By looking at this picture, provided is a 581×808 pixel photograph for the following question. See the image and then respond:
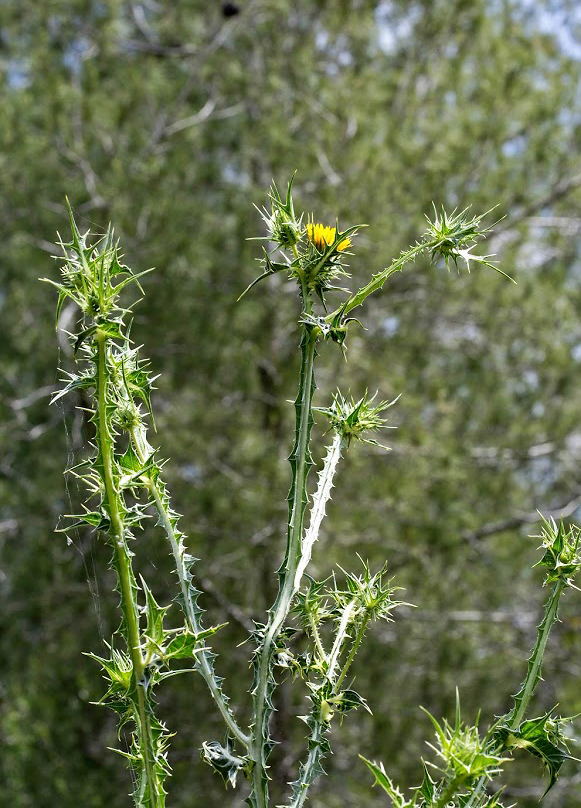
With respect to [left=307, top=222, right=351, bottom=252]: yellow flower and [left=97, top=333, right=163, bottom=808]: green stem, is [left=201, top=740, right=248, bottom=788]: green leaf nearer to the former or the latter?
[left=97, top=333, right=163, bottom=808]: green stem

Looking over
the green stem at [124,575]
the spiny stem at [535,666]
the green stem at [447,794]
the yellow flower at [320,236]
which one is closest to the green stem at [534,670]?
the spiny stem at [535,666]

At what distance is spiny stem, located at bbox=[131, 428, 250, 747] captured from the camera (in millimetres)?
1120

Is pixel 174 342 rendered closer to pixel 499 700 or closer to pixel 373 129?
pixel 373 129

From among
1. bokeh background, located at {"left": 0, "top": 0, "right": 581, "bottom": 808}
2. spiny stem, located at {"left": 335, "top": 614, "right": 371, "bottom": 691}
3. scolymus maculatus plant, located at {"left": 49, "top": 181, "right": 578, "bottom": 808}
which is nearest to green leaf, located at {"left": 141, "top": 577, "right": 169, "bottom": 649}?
scolymus maculatus plant, located at {"left": 49, "top": 181, "right": 578, "bottom": 808}

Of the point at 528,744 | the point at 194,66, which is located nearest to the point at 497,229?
the point at 194,66

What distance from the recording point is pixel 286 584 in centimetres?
114

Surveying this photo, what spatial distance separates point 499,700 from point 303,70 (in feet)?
14.0

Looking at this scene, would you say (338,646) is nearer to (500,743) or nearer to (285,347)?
(500,743)

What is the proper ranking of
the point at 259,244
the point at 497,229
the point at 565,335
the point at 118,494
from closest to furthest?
1. the point at 118,494
2. the point at 259,244
3. the point at 497,229
4. the point at 565,335

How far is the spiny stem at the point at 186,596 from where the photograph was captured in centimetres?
112

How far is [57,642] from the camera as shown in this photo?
573 centimetres

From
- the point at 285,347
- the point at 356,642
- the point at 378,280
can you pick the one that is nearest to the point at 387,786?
the point at 356,642

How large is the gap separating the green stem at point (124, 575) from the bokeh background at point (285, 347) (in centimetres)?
395

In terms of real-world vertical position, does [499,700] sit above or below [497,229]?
below
